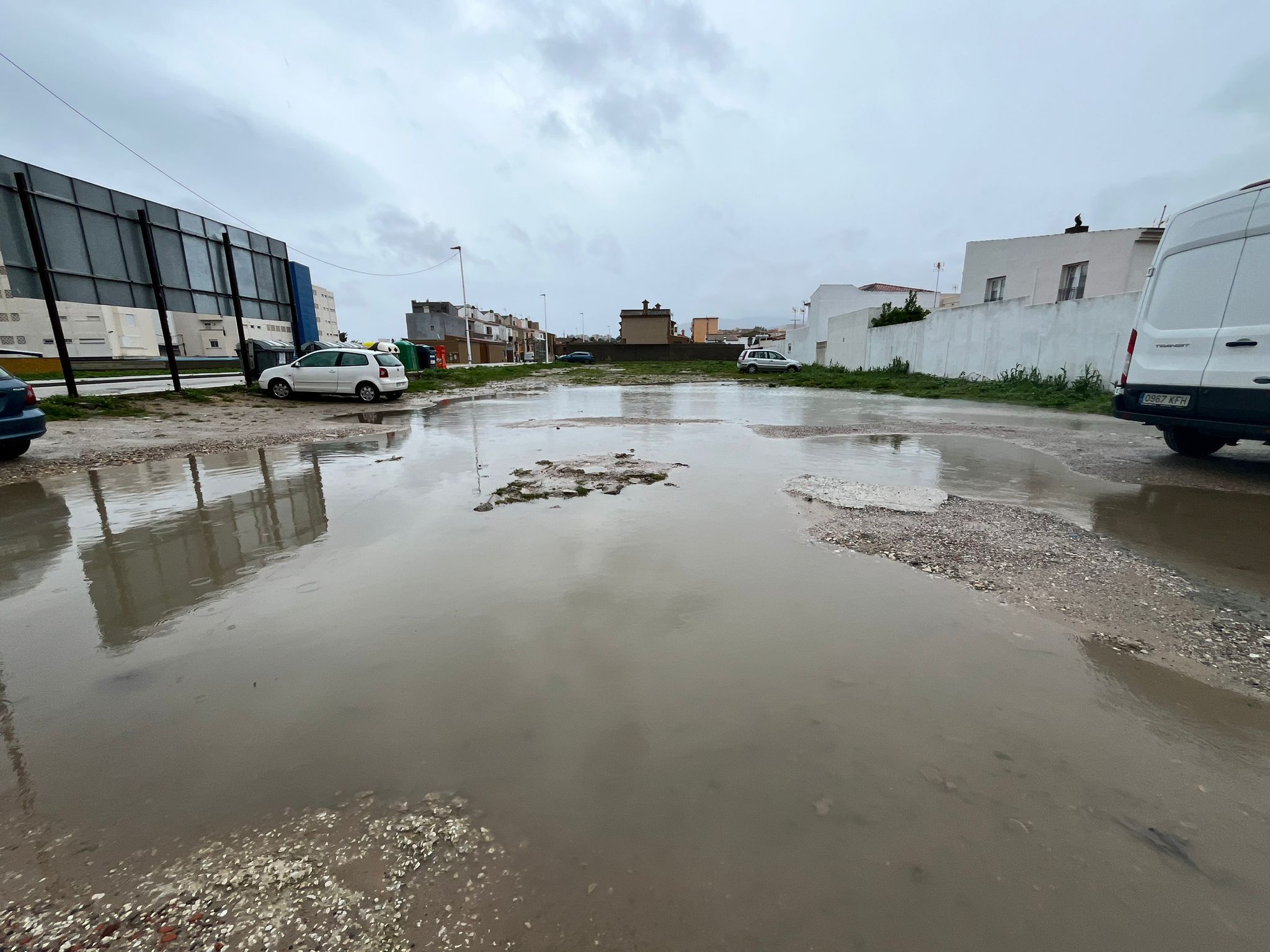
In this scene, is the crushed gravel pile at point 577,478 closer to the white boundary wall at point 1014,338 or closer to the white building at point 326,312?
the white boundary wall at point 1014,338

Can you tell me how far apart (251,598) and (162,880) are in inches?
87.0

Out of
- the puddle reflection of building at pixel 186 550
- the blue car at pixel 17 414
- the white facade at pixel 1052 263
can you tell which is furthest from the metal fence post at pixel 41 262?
the white facade at pixel 1052 263

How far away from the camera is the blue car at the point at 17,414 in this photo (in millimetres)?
7426

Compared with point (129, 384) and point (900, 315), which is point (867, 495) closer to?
point (129, 384)

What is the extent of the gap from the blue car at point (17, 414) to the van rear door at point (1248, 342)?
14462 mm

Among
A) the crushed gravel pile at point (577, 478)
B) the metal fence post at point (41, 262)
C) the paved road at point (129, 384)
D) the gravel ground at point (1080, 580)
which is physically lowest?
the crushed gravel pile at point (577, 478)

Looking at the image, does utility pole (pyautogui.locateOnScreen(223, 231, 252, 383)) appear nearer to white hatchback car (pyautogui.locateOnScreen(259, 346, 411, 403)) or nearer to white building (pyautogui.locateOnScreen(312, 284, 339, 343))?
white hatchback car (pyautogui.locateOnScreen(259, 346, 411, 403))

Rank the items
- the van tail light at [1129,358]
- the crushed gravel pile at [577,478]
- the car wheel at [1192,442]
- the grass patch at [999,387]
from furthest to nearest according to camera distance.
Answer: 1. the grass patch at [999,387]
2. the car wheel at [1192,442]
3. the van tail light at [1129,358]
4. the crushed gravel pile at [577,478]

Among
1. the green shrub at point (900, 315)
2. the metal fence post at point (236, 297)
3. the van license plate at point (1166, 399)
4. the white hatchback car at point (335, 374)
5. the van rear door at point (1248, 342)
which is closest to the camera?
the van rear door at point (1248, 342)

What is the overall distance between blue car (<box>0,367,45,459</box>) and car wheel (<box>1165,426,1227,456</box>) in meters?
15.2

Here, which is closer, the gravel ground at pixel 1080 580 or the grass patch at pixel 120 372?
the gravel ground at pixel 1080 580

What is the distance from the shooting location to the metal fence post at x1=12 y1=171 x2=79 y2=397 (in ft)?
39.3

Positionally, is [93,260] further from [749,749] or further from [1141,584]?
[1141,584]

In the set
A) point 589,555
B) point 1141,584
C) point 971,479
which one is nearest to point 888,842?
point 589,555
